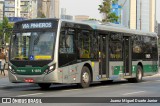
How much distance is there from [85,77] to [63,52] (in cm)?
224

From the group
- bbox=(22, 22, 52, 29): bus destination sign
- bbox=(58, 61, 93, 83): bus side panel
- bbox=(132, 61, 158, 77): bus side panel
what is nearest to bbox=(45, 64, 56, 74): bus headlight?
bbox=(58, 61, 93, 83): bus side panel

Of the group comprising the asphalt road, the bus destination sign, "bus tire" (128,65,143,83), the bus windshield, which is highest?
the bus destination sign

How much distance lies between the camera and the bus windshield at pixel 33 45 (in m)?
19.4

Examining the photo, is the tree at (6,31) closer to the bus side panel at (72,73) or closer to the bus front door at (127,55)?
the bus side panel at (72,73)

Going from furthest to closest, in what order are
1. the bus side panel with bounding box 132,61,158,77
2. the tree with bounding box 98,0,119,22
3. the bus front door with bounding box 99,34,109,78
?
the tree with bounding box 98,0,119,22 → the bus side panel with bounding box 132,61,158,77 → the bus front door with bounding box 99,34,109,78

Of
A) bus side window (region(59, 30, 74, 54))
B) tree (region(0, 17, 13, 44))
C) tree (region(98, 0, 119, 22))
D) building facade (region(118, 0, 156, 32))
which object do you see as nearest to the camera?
bus side window (region(59, 30, 74, 54))

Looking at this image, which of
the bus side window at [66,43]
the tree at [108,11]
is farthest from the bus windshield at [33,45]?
the tree at [108,11]

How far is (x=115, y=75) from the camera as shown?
80.7 ft

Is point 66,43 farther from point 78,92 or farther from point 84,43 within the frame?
point 78,92

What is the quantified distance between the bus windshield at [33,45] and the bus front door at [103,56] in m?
4.33

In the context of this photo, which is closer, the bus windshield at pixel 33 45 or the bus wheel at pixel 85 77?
the bus windshield at pixel 33 45

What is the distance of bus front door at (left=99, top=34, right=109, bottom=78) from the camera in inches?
912

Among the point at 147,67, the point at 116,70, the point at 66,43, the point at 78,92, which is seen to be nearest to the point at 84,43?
the point at 66,43

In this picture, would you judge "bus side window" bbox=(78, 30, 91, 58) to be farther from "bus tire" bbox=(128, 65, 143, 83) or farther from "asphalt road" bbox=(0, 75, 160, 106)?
"bus tire" bbox=(128, 65, 143, 83)
